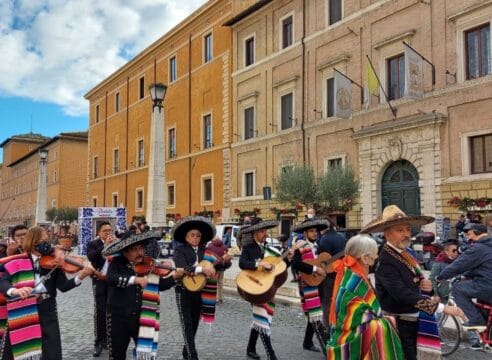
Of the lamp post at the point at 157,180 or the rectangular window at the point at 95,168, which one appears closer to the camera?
the lamp post at the point at 157,180

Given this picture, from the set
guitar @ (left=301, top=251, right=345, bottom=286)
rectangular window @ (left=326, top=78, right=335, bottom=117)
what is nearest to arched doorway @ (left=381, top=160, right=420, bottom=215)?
rectangular window @ (left=326, top=78, right=335, bottom=117)

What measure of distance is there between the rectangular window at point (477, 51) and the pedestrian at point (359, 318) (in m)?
17.6

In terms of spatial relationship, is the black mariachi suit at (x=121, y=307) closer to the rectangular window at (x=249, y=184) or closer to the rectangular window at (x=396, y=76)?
the rectangular window at (x=396, y=76)

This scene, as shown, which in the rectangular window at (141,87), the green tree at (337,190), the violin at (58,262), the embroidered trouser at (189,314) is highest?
the rectangular window at (141,87)

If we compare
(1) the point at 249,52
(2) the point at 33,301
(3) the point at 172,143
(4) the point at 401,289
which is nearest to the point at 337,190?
(1) the point at 249,52

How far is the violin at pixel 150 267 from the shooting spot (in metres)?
5.61

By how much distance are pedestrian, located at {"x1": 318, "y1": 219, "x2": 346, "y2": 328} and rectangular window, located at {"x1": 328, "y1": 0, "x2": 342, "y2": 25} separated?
68.1 feet

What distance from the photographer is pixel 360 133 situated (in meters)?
23.9

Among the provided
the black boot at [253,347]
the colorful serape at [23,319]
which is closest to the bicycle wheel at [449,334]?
the black boot at [253,347]

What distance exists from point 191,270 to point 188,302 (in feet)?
1.59

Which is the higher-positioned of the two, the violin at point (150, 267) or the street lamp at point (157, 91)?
the street lamp at point (157, 91)

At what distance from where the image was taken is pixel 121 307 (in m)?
5.27

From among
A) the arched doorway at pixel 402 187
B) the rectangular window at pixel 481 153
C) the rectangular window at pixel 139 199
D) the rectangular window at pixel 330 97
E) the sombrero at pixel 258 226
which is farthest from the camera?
the rectangular window at pixel 139 199

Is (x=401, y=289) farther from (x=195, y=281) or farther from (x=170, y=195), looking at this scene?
(x=170, y=195)
